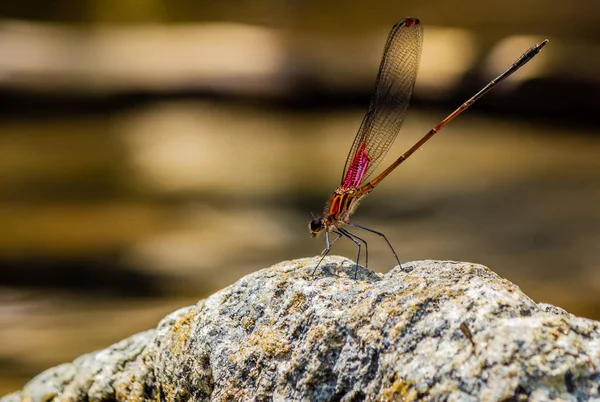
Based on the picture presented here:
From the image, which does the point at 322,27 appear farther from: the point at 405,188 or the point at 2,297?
the point at 2,297

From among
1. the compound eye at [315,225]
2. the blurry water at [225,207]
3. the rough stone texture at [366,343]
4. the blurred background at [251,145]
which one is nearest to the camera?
the rough stone texture at [366,343]

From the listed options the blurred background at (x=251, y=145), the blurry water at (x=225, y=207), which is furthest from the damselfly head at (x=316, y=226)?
the blurred background at (x=251, y=145)

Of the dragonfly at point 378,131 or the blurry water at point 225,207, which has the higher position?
the blurry water at point 225,207

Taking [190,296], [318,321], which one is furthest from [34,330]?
[318,321]

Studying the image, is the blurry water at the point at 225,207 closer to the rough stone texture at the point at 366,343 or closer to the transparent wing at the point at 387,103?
the transparent wing at the point at 387,103

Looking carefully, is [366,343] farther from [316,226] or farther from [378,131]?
[378,131]

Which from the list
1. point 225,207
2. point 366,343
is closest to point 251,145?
point 225,207

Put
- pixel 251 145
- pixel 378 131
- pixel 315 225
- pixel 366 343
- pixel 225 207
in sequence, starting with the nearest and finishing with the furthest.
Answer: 1. pixel 366 343
2. pixel 315 225
3. pixel 378 131
4. pixel 225 207
5. pixel 251 145
